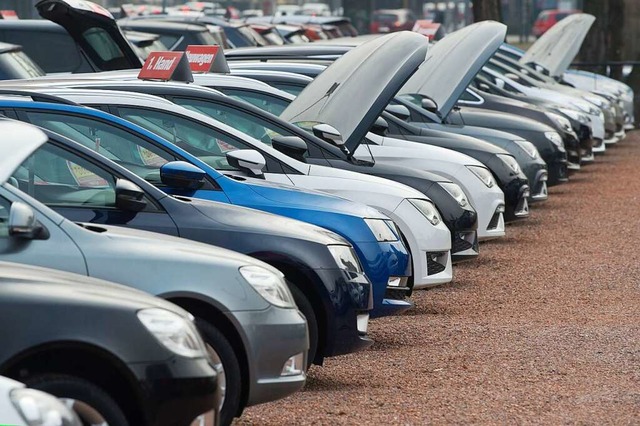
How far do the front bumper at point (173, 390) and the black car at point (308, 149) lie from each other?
428 centimetres

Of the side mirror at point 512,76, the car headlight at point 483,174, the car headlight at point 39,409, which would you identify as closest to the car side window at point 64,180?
the car headlight at point 39,409

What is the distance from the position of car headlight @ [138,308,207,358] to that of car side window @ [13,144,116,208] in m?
1.73

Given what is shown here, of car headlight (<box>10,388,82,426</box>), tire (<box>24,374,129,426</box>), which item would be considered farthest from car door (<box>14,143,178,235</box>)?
car headlight (<box>10,388,82,426</box>)

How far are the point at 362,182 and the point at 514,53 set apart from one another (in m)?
15.8

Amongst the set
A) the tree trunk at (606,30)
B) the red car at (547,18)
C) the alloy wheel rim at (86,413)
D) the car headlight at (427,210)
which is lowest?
the red car at (547,18)

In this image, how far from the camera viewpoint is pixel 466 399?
736 cm

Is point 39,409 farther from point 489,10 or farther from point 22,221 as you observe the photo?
point 489,10

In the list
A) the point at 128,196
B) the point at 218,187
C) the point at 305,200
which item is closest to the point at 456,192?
the point at 305,200

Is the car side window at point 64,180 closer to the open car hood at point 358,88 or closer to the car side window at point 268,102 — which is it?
the open car hood at point 358,88

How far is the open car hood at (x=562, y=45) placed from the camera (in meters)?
23.1

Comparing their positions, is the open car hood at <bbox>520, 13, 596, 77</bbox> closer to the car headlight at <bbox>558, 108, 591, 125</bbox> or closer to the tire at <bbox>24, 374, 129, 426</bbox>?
the car headlight at <bbox>558, 108, 591, 125</bbox>

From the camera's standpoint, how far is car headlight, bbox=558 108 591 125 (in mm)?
20125

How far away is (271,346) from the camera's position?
6227 millimetres

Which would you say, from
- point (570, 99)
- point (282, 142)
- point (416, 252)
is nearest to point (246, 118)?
point (282, 142)
